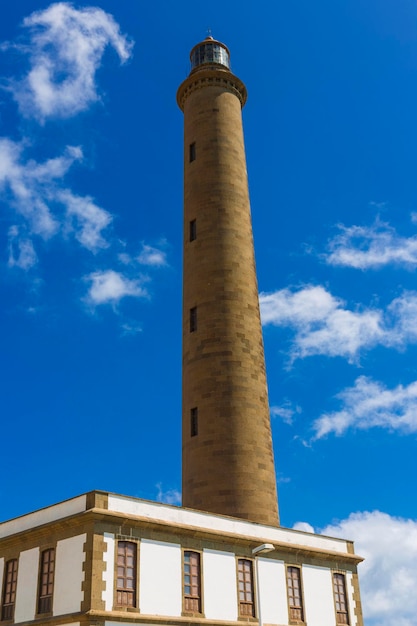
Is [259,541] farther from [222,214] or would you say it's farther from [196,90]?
[196,90]

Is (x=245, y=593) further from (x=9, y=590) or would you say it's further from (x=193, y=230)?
(x=193, y=230)

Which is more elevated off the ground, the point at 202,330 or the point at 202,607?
the point at 202,330

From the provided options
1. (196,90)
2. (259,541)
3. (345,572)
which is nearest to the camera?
(259,541)

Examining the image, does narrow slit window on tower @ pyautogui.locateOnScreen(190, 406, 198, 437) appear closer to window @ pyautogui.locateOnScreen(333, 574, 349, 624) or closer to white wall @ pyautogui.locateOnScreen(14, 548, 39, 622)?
window @ pyautogui.locateOnScreen(333, 574, 349, 624)

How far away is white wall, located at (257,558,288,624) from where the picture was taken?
25625 mm

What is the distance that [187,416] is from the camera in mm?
32469

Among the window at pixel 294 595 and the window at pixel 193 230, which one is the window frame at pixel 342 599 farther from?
the window at pixel 193 230

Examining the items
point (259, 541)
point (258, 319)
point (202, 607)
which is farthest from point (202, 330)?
point (202, 607)

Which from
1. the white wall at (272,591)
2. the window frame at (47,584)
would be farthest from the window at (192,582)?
the window frame at (47,584)

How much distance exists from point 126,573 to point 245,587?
5307 millimetres

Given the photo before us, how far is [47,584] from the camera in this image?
73.9 ft

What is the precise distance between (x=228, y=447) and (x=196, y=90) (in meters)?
20.0

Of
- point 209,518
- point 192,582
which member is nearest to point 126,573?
point 192,582

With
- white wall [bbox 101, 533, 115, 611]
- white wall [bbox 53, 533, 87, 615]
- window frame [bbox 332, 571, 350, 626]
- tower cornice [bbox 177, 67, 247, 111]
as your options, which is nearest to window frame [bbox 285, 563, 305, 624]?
window frame [bbox 332, 571, 350, 626]
